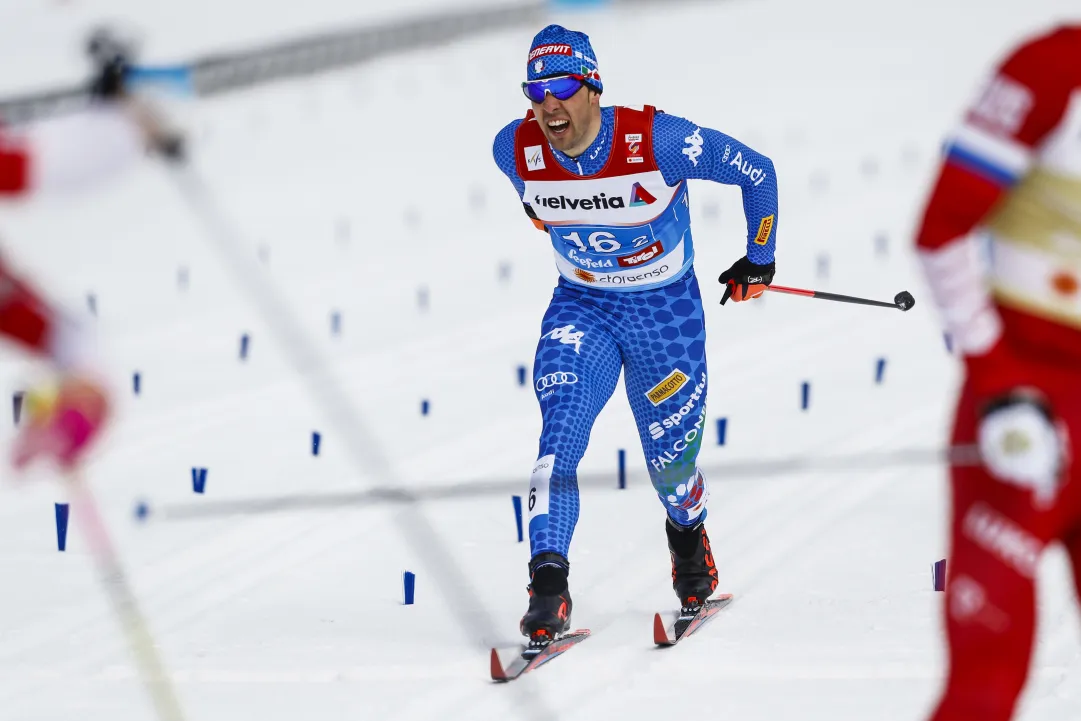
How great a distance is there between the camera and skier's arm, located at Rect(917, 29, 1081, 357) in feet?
9.53

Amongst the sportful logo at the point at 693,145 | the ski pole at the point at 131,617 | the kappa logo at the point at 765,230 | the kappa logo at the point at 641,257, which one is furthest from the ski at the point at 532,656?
the sportful logo at the point at 693,145

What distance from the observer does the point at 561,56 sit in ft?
16.6

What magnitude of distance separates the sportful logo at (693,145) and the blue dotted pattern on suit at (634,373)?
476 millimetres

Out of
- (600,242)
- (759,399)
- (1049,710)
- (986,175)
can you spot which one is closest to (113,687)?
(600,242)

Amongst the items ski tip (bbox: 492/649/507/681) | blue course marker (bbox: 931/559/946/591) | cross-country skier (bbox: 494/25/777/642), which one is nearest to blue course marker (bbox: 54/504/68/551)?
cross-country skier (bbox: 494/25/777/642)

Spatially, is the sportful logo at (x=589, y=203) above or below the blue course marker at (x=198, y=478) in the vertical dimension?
above

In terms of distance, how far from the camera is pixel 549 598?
4996 millimetres

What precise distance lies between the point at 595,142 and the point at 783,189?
36.4ft

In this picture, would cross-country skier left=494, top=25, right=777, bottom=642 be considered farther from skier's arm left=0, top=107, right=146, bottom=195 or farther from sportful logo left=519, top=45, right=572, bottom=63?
skier's arm left=0, top=107, right=146, bottom=195

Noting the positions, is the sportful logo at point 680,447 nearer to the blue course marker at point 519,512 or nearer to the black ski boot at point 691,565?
the black ski boot at point 691,565

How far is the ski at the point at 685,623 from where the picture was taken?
5.12 meters

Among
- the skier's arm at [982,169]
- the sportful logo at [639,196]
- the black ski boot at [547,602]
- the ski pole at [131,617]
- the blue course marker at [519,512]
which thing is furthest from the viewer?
the blue course marker at [519,512]

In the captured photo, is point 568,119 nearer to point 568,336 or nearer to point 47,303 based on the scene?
point 568,336

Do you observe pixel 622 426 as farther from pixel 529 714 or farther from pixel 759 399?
pixel 529 714
